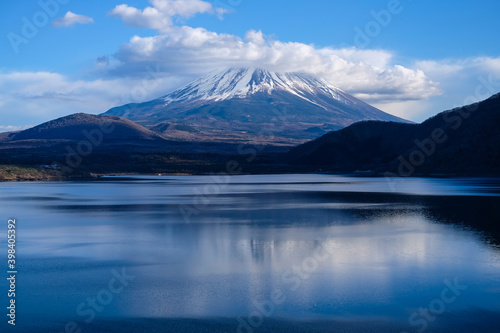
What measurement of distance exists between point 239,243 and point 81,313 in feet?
27.6

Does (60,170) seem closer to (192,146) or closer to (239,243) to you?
(239,243)

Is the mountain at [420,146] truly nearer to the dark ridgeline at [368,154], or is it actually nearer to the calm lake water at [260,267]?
the dark ridgeline at [368,154]

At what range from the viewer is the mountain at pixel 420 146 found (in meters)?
64.6

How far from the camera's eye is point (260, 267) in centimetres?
1539

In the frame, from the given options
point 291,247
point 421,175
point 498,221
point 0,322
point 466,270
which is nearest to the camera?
point 0,322

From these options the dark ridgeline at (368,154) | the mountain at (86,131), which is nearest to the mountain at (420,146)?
the dark ridgeline at (368,154)

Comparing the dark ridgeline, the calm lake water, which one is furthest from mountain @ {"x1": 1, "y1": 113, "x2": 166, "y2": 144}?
the calm lake water

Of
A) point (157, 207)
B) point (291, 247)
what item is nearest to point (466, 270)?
point (291, 247)

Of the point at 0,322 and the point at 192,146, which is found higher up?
the point at 192,146

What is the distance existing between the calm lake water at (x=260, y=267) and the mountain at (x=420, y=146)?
3794cm

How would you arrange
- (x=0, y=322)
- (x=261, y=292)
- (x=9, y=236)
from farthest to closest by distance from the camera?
(x=9, y=236) < (x=261, y=292) < (x=0, y=322)

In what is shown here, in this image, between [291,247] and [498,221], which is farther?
[498,221]

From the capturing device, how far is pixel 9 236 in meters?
21.4

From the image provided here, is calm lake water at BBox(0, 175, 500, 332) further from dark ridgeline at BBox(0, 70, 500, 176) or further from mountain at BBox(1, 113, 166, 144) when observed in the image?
mountain at BBox(1, 113, 166, 144)
